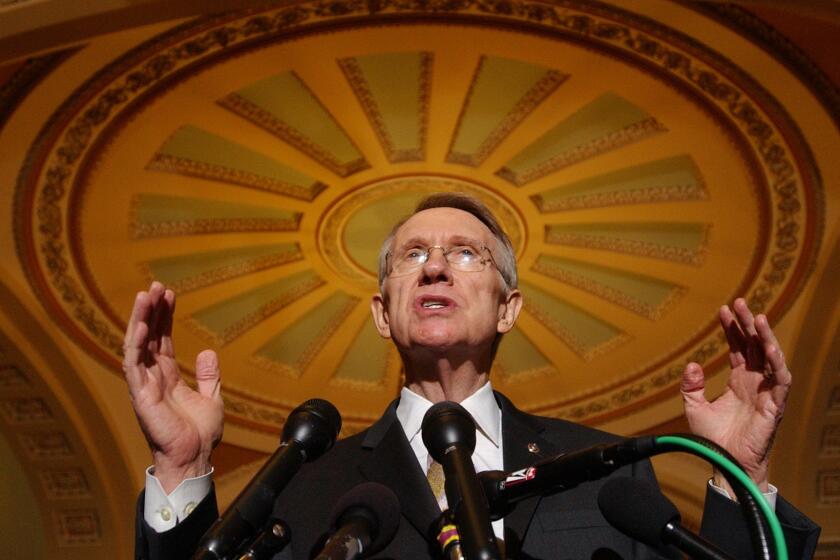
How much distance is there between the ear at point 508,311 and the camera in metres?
2.21

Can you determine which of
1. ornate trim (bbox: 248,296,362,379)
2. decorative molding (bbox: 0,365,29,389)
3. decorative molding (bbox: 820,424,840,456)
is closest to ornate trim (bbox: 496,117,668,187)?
ornate trim (bbox: 248,296,362,379)

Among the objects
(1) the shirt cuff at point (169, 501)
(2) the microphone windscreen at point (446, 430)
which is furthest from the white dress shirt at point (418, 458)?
(2) the microphone windscreen at point (446, 430)

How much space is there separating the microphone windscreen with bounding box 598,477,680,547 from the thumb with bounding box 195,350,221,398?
879 millimetres

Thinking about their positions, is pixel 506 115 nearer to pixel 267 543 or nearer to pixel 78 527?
pixel 267 543

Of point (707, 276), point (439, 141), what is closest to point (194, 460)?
point (439, 141)

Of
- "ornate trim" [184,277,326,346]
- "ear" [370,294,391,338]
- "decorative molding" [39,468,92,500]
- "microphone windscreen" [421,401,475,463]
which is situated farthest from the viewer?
"decorative molding" [39,468,92,500]

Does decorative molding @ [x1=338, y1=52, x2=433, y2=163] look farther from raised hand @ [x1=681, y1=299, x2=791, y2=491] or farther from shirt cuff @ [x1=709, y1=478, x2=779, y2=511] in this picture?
shirt cuff @ [x1=709, y1=478, x2=779, y2=511]

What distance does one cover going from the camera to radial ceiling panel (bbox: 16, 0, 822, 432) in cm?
602

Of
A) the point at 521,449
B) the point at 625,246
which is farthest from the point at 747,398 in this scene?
the point at 625,246

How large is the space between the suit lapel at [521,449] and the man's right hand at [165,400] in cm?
61

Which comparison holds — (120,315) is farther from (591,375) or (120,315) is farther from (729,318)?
(729,318)

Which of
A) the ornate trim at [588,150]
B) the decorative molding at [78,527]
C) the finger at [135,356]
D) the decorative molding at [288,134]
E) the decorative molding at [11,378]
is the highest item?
the decorative molding at [288,134]

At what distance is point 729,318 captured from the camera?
1.87 m

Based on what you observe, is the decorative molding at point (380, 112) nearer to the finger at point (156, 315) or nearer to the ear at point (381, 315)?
the ear at point (381, 315)
